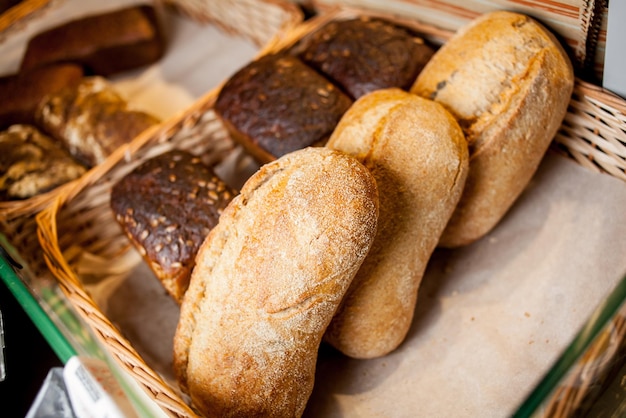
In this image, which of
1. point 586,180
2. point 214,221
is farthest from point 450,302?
point 214,221

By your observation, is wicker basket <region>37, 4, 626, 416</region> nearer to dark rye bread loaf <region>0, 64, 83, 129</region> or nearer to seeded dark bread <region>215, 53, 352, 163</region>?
seeded dark bread <region>215, 53, 352, 163</region>

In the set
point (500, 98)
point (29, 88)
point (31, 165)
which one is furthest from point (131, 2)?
point (500, 98)

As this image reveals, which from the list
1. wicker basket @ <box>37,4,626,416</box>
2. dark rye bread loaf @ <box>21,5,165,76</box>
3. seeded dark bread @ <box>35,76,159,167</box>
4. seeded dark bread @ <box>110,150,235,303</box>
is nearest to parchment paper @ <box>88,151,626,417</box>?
wicker basket @ <box>37,4,626,416</box>

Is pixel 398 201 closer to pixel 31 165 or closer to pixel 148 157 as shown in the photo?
pixel 148 157

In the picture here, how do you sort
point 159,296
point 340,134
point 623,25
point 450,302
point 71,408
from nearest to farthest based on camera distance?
point 71,408 → point 623,25 → point 340,134 → point 450,302 → point 159,296

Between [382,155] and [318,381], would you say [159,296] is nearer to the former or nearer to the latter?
[318,381]
